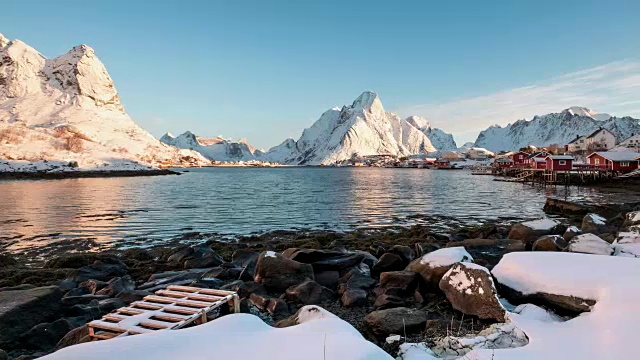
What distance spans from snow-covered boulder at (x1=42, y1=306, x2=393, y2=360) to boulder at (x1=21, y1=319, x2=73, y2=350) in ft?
12.0

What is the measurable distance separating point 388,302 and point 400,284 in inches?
34.7

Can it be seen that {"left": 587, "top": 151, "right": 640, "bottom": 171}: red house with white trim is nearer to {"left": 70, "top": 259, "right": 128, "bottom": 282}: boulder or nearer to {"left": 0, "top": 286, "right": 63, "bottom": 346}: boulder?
{"left": 70, "top": 259, "right": 128, "bottom": 282}: boulder

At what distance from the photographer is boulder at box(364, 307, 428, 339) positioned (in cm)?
704

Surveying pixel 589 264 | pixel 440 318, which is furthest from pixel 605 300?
pixel 440 318

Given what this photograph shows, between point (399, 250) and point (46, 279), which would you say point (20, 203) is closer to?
point (46, 279)

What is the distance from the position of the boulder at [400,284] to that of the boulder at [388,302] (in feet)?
1.11

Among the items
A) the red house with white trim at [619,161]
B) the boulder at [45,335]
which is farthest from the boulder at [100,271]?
the red house with white trim at [619,161]

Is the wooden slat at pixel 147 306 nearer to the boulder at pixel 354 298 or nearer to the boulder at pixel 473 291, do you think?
the boulder at pixel 354 298

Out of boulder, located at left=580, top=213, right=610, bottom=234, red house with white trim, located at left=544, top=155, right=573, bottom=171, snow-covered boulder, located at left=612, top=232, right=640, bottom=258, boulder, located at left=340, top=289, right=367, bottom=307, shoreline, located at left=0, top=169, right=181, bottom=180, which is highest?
red house with white trim, located at left=544, top=155, right=573, bottom=171

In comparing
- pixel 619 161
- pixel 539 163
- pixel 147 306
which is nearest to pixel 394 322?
pixel 147 306

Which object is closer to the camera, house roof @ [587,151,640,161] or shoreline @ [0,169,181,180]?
house roof @ [587,151,640,161]

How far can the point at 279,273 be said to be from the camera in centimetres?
1024

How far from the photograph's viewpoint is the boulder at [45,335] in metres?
6.84

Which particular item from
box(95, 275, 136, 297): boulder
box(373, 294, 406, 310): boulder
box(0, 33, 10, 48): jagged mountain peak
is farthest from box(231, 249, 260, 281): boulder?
box(0, 33, 10, 48): jagged mountain peak
